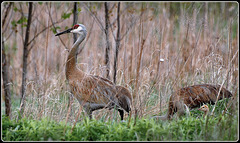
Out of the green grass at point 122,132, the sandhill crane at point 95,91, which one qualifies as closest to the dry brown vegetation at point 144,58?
the sandhill crane at point 95,91

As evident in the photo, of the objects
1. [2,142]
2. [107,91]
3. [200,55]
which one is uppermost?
[200,55]

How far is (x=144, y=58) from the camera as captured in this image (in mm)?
5887

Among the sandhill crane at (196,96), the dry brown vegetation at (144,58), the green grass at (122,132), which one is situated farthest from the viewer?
the dry brown vegetation at (144,58)

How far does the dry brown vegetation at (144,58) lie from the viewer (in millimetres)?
4422

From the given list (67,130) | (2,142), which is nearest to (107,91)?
(67,130)

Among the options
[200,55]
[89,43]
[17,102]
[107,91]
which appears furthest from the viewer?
[89,43]

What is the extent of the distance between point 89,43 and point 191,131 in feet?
15.0

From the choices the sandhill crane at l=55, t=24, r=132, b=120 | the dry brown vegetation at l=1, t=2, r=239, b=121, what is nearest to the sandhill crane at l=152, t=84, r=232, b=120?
the dry brown vegetation at l=1, t=2, r=239, b=121

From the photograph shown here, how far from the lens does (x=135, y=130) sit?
3.22 meters

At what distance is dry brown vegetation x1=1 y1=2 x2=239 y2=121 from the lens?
14.5ft

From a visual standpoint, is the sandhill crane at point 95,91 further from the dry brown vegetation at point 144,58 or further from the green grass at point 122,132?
the green grass at point 122,132

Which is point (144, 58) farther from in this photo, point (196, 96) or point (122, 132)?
point (122, 132)

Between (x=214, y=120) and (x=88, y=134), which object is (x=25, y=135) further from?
(x=214, y=120)

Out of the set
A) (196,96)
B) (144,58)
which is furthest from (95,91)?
(144,58)
